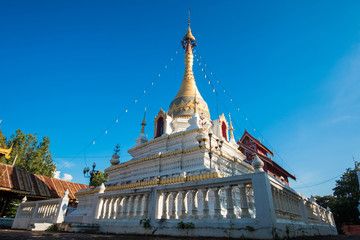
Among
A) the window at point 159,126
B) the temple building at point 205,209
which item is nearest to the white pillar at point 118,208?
the temple building at point 205,209

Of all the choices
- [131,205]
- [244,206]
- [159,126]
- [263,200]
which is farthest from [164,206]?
[159,126]

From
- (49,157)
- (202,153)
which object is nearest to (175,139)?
(202,153)

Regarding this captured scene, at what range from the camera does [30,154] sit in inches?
1130

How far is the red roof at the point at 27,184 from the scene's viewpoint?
17.2 metres

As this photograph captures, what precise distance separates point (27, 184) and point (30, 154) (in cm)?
1217

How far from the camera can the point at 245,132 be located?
32.2m

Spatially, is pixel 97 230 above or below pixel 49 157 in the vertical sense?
below

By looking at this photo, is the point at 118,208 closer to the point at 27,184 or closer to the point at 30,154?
the point at 27,184

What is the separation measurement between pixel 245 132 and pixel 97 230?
28322 mm

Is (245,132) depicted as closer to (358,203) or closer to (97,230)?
(358,203)

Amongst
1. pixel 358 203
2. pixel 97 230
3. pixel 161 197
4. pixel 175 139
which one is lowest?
pixel 97 230

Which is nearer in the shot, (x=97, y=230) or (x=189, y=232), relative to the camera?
(x=189, y=232)

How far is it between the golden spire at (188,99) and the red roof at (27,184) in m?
13.2

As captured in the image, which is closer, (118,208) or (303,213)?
(303,213)
